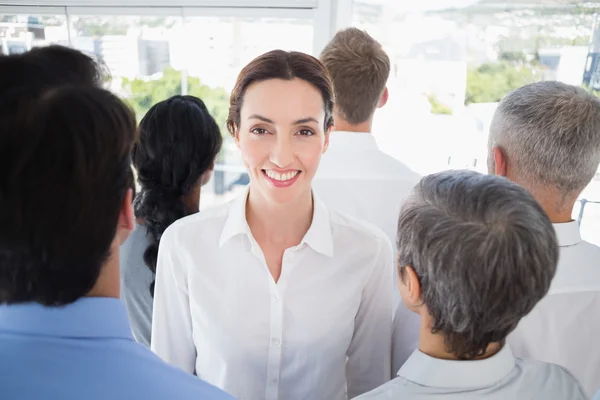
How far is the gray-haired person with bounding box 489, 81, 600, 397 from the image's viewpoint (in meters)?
1.06

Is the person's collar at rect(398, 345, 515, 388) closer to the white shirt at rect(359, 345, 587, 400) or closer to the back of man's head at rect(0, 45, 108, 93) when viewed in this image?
the white shirt at rect(359, 345, 587, 400)

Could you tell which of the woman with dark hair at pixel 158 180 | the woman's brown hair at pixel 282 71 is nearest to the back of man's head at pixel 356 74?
the woman with dark hair at pixel 158 180

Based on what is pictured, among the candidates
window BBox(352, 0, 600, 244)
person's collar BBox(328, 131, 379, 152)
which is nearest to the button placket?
person's collar BBox(328, 131, 379, 152)

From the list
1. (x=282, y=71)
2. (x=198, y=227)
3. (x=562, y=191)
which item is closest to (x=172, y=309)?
(x=198, y=227)

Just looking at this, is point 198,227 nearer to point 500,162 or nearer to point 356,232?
point 356,232

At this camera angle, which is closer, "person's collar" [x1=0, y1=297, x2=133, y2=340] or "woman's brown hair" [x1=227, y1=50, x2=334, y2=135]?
"person's collar" [x1=0, y1=297, x2=133, y2=340]

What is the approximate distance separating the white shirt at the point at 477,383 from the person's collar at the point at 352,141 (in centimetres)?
108

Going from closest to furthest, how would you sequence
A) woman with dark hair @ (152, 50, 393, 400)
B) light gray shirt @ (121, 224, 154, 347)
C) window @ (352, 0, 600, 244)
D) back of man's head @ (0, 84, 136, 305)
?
back of man's head @ (0, 84, 136, 305), woman with dark hair @ (152, 50, 393, 400), light gray shirt @ (121, 224, 154, 347), window @ (352, 0, 600, 244)

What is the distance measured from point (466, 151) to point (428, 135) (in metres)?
0.22

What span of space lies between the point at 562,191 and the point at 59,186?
1019 millimetres

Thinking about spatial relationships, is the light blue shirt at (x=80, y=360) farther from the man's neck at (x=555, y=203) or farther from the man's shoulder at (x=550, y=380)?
the man's neck at (x=555, y=203)

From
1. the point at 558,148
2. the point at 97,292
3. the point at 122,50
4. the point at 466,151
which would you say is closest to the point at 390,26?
the point at 466,151

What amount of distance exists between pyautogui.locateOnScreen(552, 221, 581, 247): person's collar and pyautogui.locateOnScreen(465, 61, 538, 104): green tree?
1.62 meters

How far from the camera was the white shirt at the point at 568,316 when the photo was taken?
1.05 m
